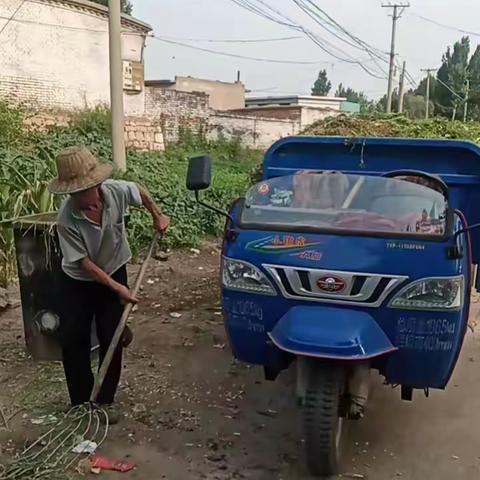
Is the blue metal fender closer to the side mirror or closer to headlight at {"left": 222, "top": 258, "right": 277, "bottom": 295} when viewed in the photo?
headlight at {"left": 222, "top": 258, "right": 277, "bottom": 295}

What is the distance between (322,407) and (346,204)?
1.14m

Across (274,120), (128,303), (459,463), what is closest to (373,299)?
(459,463)

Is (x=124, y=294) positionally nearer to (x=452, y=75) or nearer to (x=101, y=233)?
(x=101, y=233)

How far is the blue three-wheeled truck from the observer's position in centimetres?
326

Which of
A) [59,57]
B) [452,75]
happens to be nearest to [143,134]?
[59,57]

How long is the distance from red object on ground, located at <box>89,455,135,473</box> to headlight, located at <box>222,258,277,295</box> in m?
1.10

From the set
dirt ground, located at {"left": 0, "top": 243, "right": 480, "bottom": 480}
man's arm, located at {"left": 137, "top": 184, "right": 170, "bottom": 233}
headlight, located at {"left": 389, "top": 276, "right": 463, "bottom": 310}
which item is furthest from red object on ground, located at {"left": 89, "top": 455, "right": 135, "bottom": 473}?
headlight, located at {"left": 389, "top": 276, "right": 463, "bottom": 310}

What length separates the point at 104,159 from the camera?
11.4 m

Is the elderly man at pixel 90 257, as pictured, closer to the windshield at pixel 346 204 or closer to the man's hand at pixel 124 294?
the man's hand at pixel 124 294

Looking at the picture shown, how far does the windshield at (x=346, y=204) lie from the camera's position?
3.54 meters

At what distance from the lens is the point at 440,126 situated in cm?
797

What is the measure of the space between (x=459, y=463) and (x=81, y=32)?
1564 cm

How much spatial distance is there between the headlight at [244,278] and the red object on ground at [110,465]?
3.62 ft

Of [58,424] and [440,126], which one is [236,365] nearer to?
[58,424]
